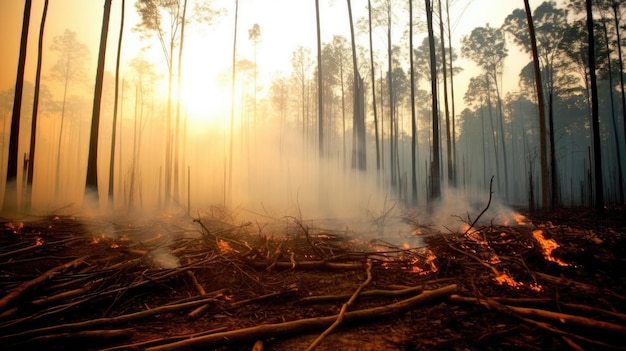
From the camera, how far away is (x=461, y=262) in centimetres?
431

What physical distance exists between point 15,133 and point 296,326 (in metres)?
13.0

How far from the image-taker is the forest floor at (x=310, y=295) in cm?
249

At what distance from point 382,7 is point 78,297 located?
21.4 metres

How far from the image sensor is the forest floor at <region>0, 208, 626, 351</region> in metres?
2.49

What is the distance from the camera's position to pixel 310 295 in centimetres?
372

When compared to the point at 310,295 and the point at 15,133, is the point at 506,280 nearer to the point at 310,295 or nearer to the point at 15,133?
the point at 310,295

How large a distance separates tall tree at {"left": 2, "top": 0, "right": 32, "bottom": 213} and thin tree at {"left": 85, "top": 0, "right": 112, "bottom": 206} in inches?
78.5

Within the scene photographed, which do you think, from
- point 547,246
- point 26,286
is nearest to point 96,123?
point 26,286

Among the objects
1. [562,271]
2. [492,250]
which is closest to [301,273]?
[492,250]

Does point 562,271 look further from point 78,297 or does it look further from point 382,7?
point 382,7

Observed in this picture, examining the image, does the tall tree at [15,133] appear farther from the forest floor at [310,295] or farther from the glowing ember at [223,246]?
the glowing ember at [223,246]

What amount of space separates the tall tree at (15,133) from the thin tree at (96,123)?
1993 mm

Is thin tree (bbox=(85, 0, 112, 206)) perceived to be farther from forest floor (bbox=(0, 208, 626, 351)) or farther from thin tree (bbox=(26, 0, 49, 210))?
forest floor (bbox=(0, 208, 626, 351))

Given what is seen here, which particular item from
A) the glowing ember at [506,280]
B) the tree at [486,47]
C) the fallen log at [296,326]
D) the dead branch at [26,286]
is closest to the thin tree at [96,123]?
the dead branch at [26,286]
